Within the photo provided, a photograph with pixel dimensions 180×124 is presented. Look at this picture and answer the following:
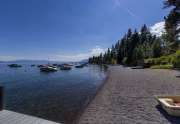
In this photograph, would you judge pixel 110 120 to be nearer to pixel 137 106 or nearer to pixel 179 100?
pixel 137 106

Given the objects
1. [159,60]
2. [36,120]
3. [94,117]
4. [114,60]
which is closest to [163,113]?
[94,117]

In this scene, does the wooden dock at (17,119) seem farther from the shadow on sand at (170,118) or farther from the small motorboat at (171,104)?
the small motorboat at (171,104)

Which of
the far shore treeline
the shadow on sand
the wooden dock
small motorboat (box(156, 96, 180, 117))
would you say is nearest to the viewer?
the wooden dock

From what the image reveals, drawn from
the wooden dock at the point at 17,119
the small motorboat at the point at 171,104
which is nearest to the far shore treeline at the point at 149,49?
the small motorboat at the point at 171,104

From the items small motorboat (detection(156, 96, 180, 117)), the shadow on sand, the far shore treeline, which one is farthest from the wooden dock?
the far shore treeline

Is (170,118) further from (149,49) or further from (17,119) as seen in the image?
(149,49)

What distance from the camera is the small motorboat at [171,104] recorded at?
7211mm

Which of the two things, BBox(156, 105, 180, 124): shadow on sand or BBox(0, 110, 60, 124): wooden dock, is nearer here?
BBox(0, 110, 60, 124): wooden dock

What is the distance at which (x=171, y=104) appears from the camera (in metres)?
8.34

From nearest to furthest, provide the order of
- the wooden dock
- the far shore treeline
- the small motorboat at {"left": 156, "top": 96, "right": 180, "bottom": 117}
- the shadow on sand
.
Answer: the wooden dock → the shadow on sand → the small motorboat at {"left": 156, "top": 96, "right": 180, "bottom": 117} → the far shore treeline

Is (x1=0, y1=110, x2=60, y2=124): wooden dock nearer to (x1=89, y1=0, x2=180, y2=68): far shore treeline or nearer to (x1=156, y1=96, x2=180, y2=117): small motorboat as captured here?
(x1=156, y1=96, x2=180, y2=117): small motorboat

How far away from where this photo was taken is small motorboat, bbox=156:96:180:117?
7.21 meters

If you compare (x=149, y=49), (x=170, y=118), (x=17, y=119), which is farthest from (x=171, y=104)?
(x=149, y=49)

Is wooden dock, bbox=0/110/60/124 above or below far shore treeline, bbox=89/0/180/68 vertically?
below
